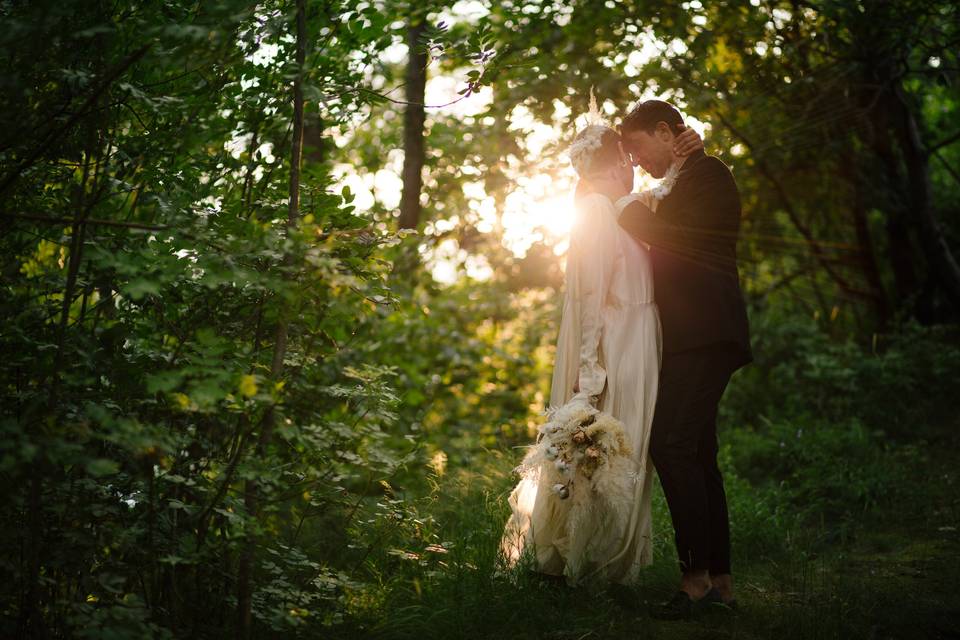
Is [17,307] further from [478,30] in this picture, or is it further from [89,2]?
[478,30]

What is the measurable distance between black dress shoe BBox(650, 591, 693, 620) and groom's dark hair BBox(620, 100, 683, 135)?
84.0 inches

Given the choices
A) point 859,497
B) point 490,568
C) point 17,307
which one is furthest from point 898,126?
point 17,307

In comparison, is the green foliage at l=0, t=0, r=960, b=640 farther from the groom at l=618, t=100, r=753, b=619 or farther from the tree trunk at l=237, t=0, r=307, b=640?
the groom at l=618, t=100, r=753, b=619

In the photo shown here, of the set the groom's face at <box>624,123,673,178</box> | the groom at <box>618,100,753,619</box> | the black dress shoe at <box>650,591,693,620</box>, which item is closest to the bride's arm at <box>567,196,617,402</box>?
the groom at <box>618,100,753,619</box>

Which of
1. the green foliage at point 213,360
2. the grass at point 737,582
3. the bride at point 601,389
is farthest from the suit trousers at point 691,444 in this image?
the green foliage at point 213,360

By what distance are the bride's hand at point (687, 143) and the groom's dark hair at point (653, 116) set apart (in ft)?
0.28

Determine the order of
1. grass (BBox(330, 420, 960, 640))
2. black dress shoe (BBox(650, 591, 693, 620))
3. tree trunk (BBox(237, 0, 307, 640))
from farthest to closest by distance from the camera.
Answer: black dress shoe (BBox(650, 591, 693, 620)), grass (BBox(330, 420, 960, 640)), tree trunk (BBox(237, 0, 307, 640))

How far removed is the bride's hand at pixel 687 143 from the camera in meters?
3.58

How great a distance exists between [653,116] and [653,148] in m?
0.15

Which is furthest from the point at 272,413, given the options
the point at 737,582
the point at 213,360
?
the point at 737,582

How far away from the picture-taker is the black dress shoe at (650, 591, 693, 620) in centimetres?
337

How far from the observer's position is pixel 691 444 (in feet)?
11.3

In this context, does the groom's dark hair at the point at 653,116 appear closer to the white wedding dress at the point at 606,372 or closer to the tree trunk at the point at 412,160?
the white wedding dress at the point at 606,372

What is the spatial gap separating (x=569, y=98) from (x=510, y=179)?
885 mm
